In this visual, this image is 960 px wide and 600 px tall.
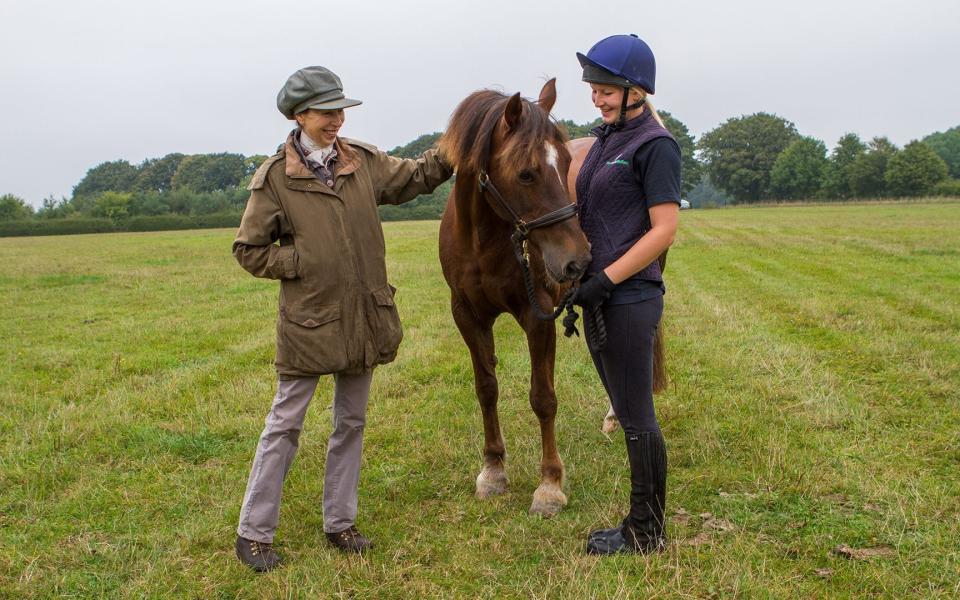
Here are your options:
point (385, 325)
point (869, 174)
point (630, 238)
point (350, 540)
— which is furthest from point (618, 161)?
point (869, 174)

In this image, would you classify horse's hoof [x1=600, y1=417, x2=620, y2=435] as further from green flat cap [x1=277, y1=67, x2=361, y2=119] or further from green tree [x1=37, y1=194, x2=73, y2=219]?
green tree [x1=37, y1=194, x2=73, y2=219]

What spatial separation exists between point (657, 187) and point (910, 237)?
20.3 meters

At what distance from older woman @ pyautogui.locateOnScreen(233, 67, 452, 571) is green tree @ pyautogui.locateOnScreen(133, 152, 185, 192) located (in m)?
101

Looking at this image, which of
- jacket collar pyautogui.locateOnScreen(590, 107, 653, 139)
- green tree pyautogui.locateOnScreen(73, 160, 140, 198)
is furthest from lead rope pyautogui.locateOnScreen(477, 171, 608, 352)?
green tree pyautogui.locateOnScreen(73, 160, 140, 198)

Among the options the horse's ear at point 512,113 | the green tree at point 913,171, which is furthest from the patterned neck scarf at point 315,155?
the green tree at point 913,171

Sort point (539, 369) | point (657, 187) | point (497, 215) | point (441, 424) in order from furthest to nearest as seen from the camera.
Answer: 1. point (441, 424)
2. point (539, 369)
3. point (497, 215)
4. point (657, 187)

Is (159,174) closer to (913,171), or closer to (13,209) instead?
(13,209)

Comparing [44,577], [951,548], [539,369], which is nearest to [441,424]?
[539,369]

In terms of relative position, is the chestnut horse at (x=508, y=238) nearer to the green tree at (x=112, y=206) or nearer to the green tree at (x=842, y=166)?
the green tree at (x=112, y=206)

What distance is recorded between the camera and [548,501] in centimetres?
394

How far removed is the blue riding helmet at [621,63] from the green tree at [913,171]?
69.4m

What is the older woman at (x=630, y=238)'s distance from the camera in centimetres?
289

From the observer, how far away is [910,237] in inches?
774

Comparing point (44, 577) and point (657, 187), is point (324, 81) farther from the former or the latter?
point (44, 577)
